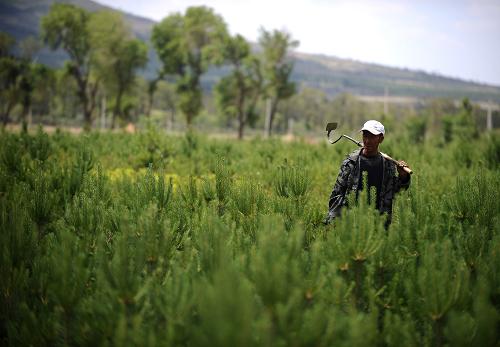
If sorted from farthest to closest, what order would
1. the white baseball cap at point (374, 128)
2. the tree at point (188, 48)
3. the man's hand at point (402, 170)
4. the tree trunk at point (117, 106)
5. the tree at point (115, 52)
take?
the tree at point (188, 48) → the tree trunk at point (117, 106) → the tree at point (115, 52) → the man's hand at point (402, 170) → the white baseball cap at point (374, 128)

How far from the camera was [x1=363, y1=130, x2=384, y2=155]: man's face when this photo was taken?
3.84 m

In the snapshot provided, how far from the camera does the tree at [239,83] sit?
4123cm

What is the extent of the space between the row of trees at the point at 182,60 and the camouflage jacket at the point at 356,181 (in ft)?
120

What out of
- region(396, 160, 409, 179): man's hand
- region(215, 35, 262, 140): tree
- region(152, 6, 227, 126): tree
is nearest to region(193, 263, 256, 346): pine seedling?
region(396, 160, 409, 179): man's hand

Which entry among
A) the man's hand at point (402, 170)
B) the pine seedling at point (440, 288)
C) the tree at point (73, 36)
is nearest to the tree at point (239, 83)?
the tree at point (73, 36)

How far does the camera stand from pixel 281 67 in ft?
136

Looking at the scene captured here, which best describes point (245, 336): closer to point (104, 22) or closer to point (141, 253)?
point (141, 253)

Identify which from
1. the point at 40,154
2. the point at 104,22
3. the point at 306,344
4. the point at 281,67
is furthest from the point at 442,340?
the point at 104,22

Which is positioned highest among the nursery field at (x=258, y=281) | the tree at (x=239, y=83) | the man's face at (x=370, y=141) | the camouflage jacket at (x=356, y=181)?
the tree at (x=239, y=83)

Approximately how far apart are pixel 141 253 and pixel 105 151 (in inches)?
488

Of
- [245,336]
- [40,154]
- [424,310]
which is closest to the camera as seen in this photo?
[245,336]

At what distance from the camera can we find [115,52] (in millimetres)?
42031

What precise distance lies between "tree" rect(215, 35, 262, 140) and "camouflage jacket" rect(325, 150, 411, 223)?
35827mm

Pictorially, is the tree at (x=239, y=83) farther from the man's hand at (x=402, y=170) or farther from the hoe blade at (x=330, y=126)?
the man's hand at (x=402, y=170)
